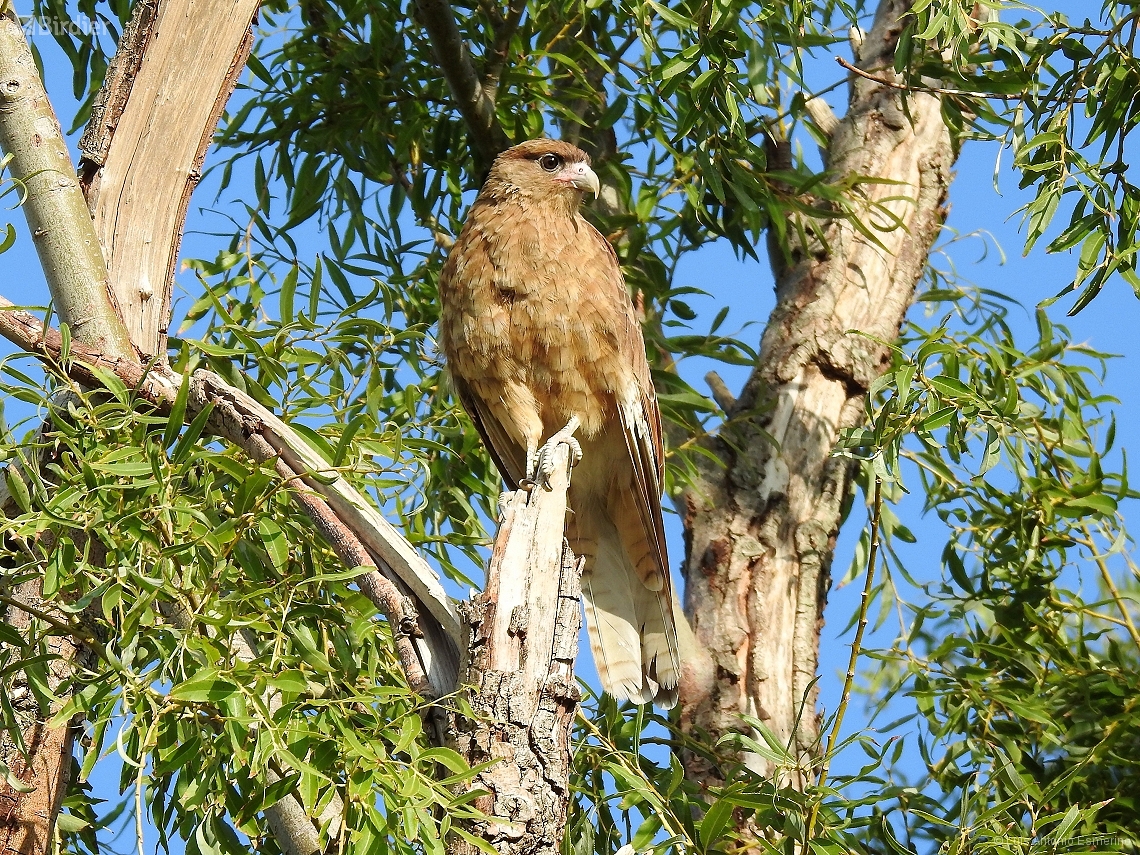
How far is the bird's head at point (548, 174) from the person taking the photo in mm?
4402

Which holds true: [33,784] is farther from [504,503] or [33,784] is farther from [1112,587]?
[1112,587]

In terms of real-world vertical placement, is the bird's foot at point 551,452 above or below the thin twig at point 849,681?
above

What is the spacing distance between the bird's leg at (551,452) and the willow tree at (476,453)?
0.98 feet

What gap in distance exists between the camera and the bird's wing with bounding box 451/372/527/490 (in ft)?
14.2

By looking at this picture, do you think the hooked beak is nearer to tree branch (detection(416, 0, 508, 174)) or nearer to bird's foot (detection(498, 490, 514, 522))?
tree branch (detection(416, 0, 508, 174))

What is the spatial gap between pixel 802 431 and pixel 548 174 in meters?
1.34

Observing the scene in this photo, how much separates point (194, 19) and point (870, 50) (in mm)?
2968

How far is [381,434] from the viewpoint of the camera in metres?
3.15

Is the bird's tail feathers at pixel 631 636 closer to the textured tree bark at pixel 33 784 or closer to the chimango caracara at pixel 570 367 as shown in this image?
the chimango caracara at pixel 570 367

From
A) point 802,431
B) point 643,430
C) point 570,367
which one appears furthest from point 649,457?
point 802,431

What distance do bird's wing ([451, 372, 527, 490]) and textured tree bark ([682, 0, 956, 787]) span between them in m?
0.78

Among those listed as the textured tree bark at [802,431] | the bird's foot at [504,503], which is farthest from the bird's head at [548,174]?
the bird's foot at [504,503]

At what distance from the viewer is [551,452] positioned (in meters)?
3.73

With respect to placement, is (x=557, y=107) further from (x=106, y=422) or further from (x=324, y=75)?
(x=106, y=422)
